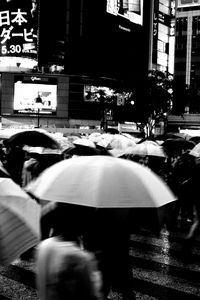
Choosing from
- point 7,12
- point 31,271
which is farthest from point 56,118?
point 31,271

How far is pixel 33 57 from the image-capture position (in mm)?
50000

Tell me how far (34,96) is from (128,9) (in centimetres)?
1858

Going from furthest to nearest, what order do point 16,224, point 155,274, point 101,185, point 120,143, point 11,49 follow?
point 11,49
point 120,143
point 155,274
point 101,185
point 16,224

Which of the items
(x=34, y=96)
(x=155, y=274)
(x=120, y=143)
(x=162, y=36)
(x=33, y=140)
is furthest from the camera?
(x=162, y=36)

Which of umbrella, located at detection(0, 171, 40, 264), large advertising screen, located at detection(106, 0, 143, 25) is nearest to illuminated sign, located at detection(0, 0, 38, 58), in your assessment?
large advertising screen, located at detection(106, 0, 143, 25)

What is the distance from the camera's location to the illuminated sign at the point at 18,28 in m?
48.3

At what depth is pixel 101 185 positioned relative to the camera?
3.61 metres

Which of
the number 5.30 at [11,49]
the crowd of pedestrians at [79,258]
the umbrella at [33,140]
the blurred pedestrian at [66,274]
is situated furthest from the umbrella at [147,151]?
A: the number 5.30 at [11,49]

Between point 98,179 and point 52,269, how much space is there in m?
1.08

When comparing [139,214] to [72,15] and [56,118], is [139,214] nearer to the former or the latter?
[56,118]

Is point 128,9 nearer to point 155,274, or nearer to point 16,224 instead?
point 155,274

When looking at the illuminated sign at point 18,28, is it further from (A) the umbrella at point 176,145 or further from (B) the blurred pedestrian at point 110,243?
(B) the blurred pedestrian at point 110,243

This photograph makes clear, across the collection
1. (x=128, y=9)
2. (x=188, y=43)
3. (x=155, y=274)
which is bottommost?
(x=155, y=274)

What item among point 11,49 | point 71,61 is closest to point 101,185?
point 11,49
